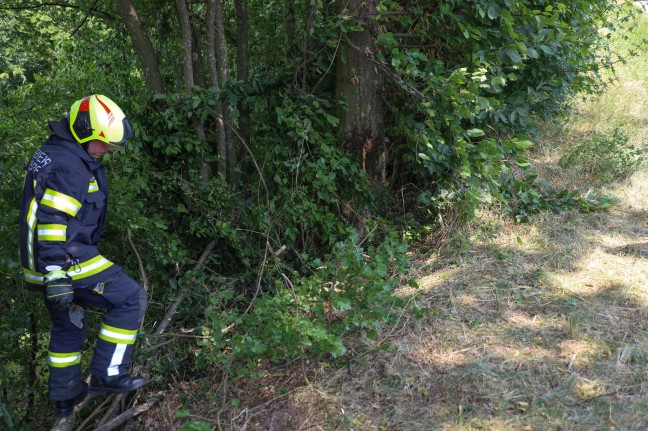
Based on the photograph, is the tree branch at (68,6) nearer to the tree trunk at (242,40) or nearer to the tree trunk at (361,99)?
the tree trunk at (242,40)

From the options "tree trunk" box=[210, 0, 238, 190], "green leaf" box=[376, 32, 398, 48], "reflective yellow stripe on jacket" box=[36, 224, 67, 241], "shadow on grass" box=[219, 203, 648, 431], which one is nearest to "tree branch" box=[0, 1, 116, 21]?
"tree trunk" box=[210, 0, 238, 190]

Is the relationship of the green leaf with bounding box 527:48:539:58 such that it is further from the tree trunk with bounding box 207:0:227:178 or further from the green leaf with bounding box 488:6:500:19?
the tree trunk with bounding box 207:0:227:178

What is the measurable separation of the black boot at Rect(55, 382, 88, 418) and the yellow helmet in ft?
5.20

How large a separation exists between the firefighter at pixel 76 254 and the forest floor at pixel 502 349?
85 cm

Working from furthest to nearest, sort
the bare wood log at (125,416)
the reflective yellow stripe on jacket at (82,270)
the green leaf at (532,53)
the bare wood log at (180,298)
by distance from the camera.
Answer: the green leaf at (532,53) → the bare wood log at (180,298) → the bare wood log at (125,416) → the reflective yellow stripe on jacket at (82,270)

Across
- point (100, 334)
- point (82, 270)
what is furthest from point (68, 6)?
point (100, 334)

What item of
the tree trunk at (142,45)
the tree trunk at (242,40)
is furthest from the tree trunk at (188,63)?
the tree trunk at (242,40)

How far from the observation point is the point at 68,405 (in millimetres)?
3625

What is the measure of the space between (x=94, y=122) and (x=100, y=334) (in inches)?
52.1

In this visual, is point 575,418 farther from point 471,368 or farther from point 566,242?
point 566,242

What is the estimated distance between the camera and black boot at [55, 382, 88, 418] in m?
3.62

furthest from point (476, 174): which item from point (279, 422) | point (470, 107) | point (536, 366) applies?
point (279, 422)

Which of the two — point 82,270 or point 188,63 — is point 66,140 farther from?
point 188,63

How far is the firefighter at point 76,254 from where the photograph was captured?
327 cm
